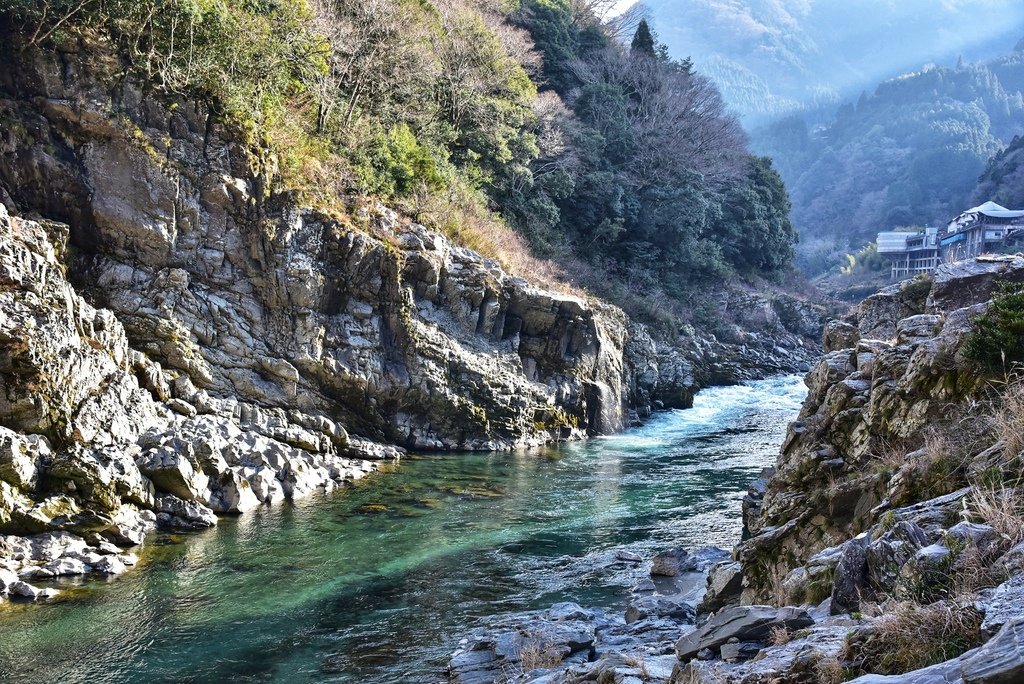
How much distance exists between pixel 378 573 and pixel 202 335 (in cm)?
1100

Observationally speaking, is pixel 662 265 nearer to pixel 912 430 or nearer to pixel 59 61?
pixel 59 61

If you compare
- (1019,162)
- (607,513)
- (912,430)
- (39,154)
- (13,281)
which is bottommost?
(607,513)

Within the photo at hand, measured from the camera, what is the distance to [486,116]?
38.6 meters

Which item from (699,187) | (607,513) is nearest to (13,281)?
(607,513)

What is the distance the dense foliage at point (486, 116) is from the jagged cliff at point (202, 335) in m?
1.51

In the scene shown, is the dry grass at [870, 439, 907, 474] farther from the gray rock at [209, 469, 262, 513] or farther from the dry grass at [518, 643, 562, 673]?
the gray rock at [209, 469, 262, 513]

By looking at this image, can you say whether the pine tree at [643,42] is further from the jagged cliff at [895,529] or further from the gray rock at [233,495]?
the gray rock at [233,495]

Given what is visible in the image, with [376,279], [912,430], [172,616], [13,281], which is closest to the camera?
[912,430]

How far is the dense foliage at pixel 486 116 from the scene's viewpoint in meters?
24.4

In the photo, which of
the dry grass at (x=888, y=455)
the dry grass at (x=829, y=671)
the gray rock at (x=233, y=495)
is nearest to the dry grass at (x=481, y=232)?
the gray rock at (x=233, y=495)

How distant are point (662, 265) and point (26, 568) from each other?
42878 millimetres

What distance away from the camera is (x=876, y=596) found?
267 inches

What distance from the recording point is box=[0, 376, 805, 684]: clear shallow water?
11.9m

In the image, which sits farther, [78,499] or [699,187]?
[699,187]
